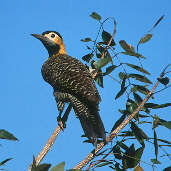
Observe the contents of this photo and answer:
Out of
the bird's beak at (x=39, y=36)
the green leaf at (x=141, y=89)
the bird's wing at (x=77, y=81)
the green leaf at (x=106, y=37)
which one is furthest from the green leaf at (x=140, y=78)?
the bird's beak at (x=39, y=36)

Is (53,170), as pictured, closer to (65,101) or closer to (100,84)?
(100,84)

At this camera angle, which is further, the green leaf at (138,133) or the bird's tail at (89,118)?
the bird's tail at (89,118)

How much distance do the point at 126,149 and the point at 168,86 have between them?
747 mm

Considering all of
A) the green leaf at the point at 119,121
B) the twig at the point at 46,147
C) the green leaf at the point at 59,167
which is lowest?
the green leaf at the point at 59,167

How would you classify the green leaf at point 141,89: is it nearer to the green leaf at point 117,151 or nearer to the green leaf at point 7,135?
the green leaf at point 117,151

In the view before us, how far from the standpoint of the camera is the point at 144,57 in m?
2.40

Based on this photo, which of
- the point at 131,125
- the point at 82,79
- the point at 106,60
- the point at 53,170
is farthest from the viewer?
the point at 82,79

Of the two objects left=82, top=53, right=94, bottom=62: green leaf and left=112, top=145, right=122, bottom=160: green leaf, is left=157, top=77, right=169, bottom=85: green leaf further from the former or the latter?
left=82, top=53, right=94, bottom=62: green leaf

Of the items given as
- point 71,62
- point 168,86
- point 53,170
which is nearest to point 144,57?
point 168,86

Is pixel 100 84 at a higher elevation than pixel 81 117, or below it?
higher

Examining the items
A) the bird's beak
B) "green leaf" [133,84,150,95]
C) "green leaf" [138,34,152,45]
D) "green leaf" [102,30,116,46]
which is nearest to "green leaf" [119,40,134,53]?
"green leaf" [138,34,152,45]

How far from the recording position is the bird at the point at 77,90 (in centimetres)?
353

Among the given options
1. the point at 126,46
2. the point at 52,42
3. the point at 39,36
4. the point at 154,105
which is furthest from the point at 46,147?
the point at 52,42

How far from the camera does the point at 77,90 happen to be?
12.8 feet
